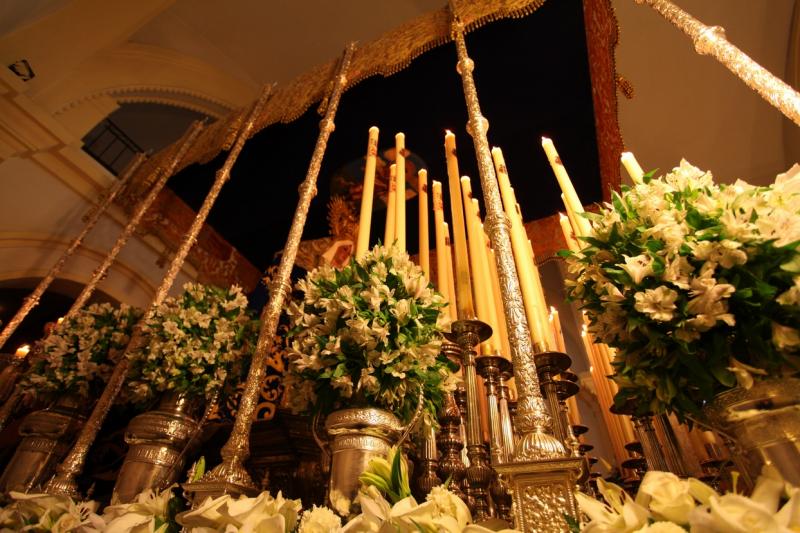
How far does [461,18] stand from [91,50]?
385 centimetres

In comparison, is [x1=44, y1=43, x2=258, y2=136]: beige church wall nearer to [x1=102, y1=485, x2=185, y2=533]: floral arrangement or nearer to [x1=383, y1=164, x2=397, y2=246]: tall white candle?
[x1=383, y1=164, x2=397, y2=246]: tall white candle

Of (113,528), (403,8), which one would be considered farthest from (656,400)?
(403,8)

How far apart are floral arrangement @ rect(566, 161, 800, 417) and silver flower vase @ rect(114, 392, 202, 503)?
4.28 feet

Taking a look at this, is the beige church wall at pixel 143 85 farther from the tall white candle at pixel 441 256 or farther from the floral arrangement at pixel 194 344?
the tall white candle at pixel 441 256

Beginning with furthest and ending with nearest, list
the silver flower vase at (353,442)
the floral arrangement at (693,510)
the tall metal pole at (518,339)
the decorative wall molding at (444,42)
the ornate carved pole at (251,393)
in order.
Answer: the decorative wall molding at (444,42) → the ornate carved pole at (251,393) → the silver flower vase at (353,442) → the tall metal pole at (518,339) → the floral arrangement at (693,510)

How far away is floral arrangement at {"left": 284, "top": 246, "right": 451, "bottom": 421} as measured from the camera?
0.95 metres

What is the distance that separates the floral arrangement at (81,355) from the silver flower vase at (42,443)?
3.2 inches

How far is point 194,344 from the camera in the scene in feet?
4.66

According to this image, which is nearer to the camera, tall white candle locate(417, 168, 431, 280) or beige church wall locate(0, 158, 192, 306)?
tall white candle locate(417, 168, 431, 280)

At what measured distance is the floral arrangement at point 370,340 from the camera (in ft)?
3.12

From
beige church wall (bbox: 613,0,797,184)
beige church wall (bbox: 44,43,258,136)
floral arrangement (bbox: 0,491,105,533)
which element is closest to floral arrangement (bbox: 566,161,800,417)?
floral arrangement (bbox: 0,491,105,533)

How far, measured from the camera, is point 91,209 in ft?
13.8

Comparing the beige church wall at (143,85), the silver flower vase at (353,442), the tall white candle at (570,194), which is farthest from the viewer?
the beige church wall at (143,85)

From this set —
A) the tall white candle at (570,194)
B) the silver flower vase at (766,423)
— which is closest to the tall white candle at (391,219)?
the tall white candle at (570,194)
